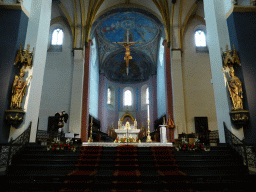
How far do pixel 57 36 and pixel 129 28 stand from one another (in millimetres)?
7420

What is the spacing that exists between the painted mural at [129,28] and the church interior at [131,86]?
0.11m

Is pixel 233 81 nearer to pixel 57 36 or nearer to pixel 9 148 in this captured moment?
pixel 9 148

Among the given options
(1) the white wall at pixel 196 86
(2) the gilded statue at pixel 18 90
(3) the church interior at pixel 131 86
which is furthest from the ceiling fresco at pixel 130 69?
(2) the gilded statue at pixel 18 90

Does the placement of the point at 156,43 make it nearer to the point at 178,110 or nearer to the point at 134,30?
the point at 134,30

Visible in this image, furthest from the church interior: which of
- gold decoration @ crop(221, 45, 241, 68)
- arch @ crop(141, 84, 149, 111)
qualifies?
arch @ crop(141, 84, 149, 111)

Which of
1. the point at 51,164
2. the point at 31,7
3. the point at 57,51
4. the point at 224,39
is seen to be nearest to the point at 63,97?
the point at 57,51

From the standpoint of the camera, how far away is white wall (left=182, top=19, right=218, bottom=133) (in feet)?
47.1

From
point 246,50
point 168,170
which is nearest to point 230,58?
point 246,50

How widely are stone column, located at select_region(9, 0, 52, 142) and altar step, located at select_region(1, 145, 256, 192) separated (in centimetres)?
106

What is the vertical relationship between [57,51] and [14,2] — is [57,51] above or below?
above

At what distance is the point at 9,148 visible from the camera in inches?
226

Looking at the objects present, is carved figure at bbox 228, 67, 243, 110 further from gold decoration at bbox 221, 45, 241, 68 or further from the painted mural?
the painted mural

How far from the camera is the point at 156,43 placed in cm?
2156

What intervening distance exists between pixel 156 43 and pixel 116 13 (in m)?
5.92
